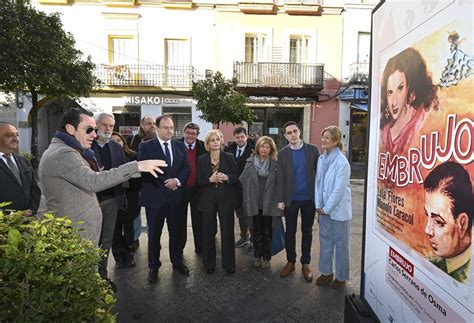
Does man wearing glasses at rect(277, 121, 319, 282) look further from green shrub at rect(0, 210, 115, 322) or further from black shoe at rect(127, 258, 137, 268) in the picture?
green shrub at rect(0, 210, 115, 322)

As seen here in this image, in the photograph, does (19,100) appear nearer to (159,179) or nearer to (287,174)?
(159,179)

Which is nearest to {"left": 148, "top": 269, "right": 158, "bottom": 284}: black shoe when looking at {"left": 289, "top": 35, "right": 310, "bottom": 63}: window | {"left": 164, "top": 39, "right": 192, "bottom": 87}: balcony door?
{"left": 164, "top": 39, "right": 192, "bottom": 87}: balcony door

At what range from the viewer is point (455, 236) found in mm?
1398

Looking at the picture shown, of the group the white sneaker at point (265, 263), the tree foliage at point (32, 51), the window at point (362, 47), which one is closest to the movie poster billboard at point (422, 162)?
the white sneaker at point (265, 263)

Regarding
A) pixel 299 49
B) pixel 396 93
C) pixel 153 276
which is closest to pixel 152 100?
pixel 299 49

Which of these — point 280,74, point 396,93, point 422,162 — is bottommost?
point 422,162

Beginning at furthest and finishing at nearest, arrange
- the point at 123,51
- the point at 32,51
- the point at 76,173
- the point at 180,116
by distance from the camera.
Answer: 1. the point at 180,116
2. the point at 123,51
3. the point at 32,51
4. the point at 76,173

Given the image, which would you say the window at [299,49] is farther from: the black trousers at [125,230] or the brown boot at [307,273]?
the brown boot at [307,273]

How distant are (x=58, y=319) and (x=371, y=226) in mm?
1991

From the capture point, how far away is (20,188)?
3037 millimetres

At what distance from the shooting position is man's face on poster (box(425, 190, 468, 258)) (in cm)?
138

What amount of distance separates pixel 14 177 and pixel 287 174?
285 centimetres

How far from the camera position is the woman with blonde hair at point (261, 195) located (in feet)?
13.0

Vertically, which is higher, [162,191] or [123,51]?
[123,51]
